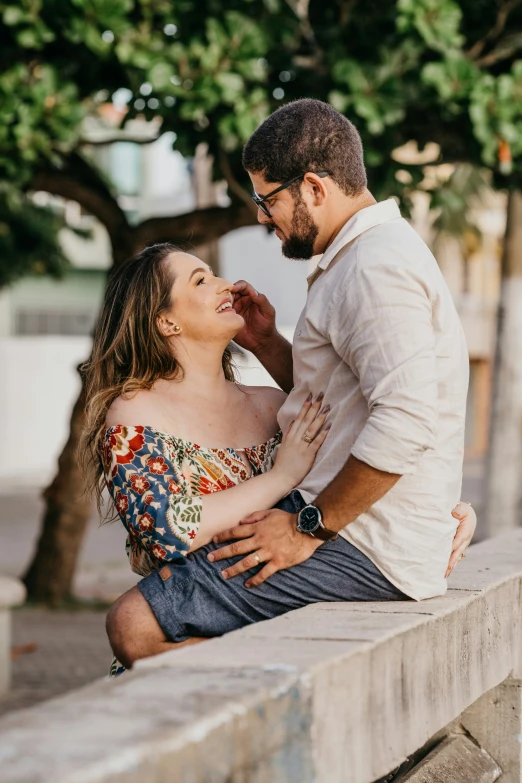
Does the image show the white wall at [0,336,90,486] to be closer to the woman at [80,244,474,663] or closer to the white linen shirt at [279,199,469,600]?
the woman at [80,244,474,663]

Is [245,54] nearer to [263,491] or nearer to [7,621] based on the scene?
[7,621]

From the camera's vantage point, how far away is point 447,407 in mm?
3359

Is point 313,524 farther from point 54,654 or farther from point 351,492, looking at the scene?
point 54,654

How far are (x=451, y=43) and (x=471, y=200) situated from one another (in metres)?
15.0

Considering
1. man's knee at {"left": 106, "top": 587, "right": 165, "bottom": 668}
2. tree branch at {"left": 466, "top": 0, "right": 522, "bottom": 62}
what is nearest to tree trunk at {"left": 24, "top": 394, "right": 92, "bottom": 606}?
tree branch at {"left": 466, "top": 0, "right": 522, "bottom": 62}

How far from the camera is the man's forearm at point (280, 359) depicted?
164 inches

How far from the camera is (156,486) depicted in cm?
338

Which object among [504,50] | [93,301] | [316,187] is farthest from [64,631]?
[93,301]

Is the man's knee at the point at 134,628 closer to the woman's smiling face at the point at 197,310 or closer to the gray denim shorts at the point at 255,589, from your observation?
the gray denim shorts at the point at 255,589

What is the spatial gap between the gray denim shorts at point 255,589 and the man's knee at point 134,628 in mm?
27

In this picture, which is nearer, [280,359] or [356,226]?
[356,226]

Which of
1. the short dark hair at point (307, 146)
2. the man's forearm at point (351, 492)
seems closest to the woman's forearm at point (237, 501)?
the man's forearm at point (351, 492)

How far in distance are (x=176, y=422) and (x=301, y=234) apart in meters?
0.68

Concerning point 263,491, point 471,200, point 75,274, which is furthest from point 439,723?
point 75,274
